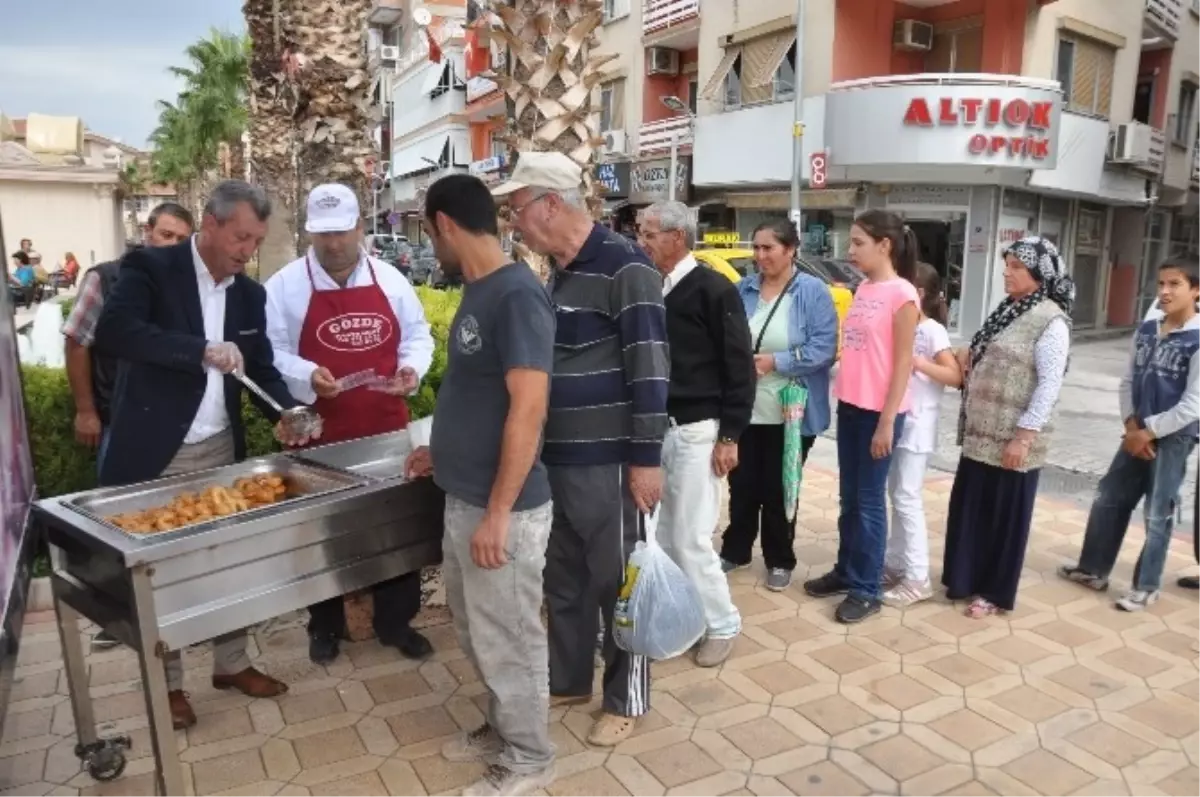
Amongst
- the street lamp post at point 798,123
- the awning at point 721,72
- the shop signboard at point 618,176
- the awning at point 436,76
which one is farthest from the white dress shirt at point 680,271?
the awning at point 436,76

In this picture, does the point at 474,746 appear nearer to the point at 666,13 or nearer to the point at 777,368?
the point at 777,368

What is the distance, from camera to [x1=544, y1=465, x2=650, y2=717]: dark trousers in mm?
2996

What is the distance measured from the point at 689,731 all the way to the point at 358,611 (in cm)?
161

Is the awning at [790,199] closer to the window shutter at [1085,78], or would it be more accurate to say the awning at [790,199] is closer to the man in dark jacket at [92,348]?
the window shutter at [1085,78]

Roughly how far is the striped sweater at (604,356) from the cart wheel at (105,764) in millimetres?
1762

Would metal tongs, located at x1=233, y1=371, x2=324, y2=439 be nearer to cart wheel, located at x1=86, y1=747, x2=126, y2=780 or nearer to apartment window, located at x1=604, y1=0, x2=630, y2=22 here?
cart wheel, located at x1=86, y1=747, x2=126, y2=780

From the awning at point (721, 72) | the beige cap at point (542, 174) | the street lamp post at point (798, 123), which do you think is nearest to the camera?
the beige cap at point (542, 174)

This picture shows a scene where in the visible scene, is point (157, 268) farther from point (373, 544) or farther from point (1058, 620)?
point (1058, 620)

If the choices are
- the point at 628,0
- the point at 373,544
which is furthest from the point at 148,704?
the point at 628,0

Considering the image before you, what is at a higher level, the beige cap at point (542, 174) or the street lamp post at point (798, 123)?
the street lamp post at point (798, 123)

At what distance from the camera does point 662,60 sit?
22.4 m

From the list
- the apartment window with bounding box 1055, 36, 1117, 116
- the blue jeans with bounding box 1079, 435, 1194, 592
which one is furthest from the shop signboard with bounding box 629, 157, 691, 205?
the blue jeans with bounding box 1079, 435, 1194, 592

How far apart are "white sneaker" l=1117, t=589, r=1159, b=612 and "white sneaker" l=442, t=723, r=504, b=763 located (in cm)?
330

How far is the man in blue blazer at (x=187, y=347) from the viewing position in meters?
3.03
